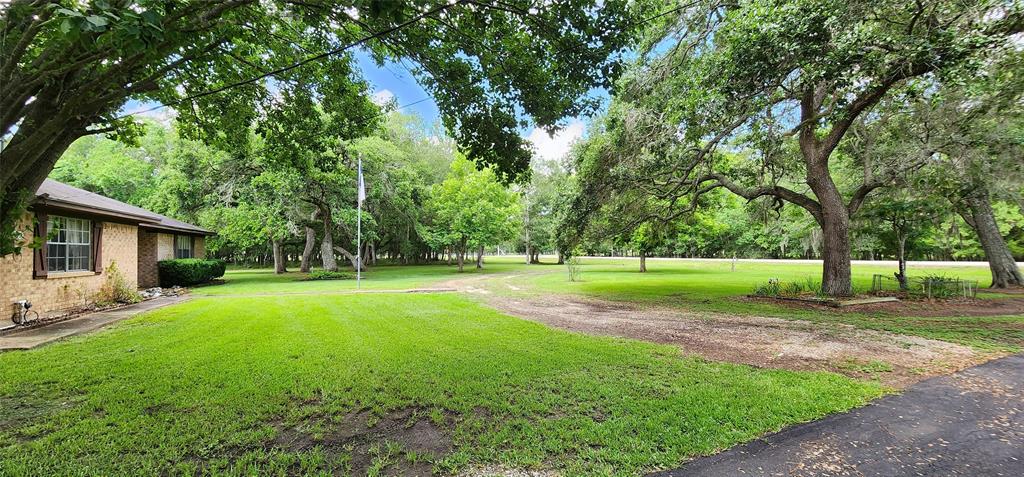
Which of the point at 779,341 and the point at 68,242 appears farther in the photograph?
the point at 68,242

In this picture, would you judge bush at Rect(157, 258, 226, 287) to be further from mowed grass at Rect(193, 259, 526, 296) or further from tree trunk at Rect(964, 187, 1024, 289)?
tree trunk at Rect(964, 187, 1024, 289)

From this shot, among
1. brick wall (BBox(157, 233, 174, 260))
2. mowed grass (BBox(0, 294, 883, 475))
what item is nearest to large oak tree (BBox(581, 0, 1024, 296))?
mowed grass (BBox(0, 294, 883, 475))

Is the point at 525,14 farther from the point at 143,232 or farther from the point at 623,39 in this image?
the point at 143,232

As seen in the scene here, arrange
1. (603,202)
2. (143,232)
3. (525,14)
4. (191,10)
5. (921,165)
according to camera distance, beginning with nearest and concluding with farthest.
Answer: (191,10) → (525,14) → (921,165) → (603,202) → (143,232)

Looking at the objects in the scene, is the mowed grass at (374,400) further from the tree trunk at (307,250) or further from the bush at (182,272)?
the tree trunk at (307,250)

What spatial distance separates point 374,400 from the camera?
13.5 ft

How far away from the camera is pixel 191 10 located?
316cm

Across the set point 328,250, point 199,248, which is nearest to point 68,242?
point 199,248

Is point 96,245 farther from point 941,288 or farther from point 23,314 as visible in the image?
point 941,288

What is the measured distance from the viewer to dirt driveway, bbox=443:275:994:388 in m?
5.25

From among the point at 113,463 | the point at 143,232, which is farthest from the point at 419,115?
the point at 113,463

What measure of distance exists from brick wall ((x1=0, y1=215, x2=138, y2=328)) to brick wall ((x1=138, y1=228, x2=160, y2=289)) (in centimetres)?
350

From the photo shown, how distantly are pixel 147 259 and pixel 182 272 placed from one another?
124 cm

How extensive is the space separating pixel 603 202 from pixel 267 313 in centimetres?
987
